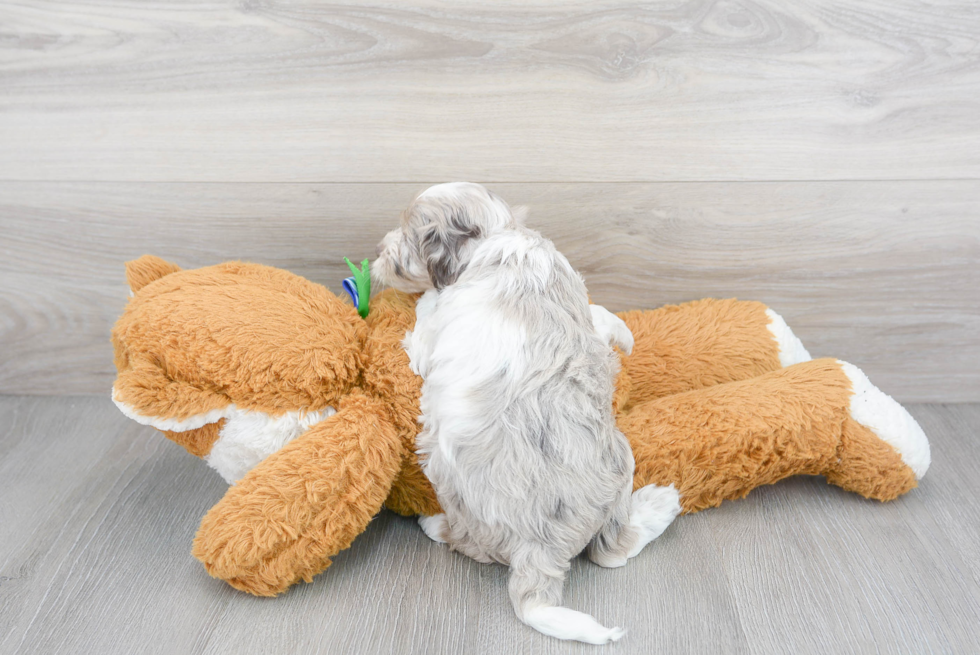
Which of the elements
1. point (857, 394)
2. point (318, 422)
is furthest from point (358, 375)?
point (857, 394)

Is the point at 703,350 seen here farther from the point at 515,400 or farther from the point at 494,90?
the point at 494,90

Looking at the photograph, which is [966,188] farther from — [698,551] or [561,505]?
[561,505]

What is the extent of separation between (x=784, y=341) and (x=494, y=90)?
0.80 metres

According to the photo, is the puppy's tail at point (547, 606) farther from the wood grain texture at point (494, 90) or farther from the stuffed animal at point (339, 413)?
the wood grain texture at point (494, 90)

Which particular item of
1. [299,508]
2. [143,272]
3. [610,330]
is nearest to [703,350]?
[610,330]

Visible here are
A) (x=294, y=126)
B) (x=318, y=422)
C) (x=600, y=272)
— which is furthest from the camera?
(x=600, y=272)

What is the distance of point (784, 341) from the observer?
1.50 m

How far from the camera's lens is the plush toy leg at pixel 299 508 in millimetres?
1098

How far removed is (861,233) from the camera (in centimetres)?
155

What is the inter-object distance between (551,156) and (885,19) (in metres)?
0.71

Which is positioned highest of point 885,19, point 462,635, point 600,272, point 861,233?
point 885,19

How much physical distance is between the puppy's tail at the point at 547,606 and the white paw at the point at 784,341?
0.70 metres

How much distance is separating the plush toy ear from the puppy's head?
0.48m

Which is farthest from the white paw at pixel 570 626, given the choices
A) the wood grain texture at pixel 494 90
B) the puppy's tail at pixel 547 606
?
the wood grain texture at pixel 494 90
